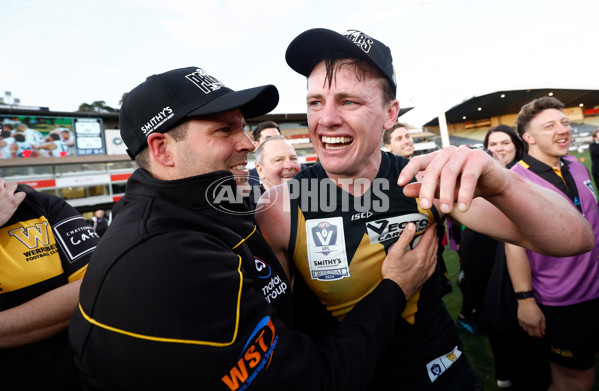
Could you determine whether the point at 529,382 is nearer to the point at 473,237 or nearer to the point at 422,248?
the point at 473,237

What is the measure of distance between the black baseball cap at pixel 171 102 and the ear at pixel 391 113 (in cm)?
77

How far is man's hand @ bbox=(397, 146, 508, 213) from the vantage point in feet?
2.92

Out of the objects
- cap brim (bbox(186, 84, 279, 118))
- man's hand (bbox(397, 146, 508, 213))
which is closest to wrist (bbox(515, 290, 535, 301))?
man's hand (bbox(397, 146, 508, 213))

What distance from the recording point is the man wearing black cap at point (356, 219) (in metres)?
1.53

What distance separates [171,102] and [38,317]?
1.22 m


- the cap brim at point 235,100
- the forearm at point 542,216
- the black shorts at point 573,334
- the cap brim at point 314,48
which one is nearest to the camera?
the forearm at point 542,216

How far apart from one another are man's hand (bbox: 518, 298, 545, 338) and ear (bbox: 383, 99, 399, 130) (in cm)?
187

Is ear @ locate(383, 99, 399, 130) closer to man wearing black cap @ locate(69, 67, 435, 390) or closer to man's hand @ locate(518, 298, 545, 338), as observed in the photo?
man wearing black cap @ locate(69, 67, 435, 390)

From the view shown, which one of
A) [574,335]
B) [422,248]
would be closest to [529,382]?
[574,335]

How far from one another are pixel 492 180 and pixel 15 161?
36178 millimetres

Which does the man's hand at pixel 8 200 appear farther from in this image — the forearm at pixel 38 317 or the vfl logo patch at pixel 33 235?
the forearm at pixel 38 317

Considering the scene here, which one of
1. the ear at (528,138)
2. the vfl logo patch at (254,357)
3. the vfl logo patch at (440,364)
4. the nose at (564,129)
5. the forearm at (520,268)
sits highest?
the nose at (564,129)

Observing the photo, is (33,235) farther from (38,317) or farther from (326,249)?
(326,249)

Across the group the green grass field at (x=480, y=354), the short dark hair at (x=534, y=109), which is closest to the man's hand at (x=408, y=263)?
the short dark hair at (x=534, y=109)
